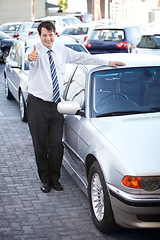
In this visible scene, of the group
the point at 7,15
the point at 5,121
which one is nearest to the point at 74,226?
the point at 5,121

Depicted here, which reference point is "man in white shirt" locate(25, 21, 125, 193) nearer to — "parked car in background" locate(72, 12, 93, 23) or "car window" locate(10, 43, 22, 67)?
"car window" locate(10, 43, 22, 67)

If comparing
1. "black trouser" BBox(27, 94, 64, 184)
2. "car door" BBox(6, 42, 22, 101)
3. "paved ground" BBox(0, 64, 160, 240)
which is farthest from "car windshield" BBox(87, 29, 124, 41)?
"black trouser" BBox(27, 94, 64, 184)

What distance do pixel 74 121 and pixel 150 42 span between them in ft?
37.5

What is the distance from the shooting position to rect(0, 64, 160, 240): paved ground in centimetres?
526

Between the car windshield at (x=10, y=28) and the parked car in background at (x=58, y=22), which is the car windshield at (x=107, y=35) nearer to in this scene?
the parked car in background at (x=58, y=22)

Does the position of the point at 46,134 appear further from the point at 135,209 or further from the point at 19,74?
the point at 19,74

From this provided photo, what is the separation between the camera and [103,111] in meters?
5.90

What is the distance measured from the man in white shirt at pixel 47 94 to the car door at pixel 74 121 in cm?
12

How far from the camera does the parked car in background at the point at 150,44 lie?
16.9 metres

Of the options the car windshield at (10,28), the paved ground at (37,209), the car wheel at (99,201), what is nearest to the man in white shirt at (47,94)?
the paved ground at (37,209)

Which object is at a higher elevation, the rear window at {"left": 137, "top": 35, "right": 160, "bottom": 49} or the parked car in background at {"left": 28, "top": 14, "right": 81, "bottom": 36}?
the rear window at {"left": 137, "top": 35, "right": 160, "bottom": 49}

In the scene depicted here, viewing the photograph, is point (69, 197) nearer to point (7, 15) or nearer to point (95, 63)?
point (95, 63)

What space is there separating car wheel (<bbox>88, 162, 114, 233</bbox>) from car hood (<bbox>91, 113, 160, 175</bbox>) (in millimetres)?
338

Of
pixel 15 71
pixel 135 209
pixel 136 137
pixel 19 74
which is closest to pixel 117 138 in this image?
pixel 136 137
